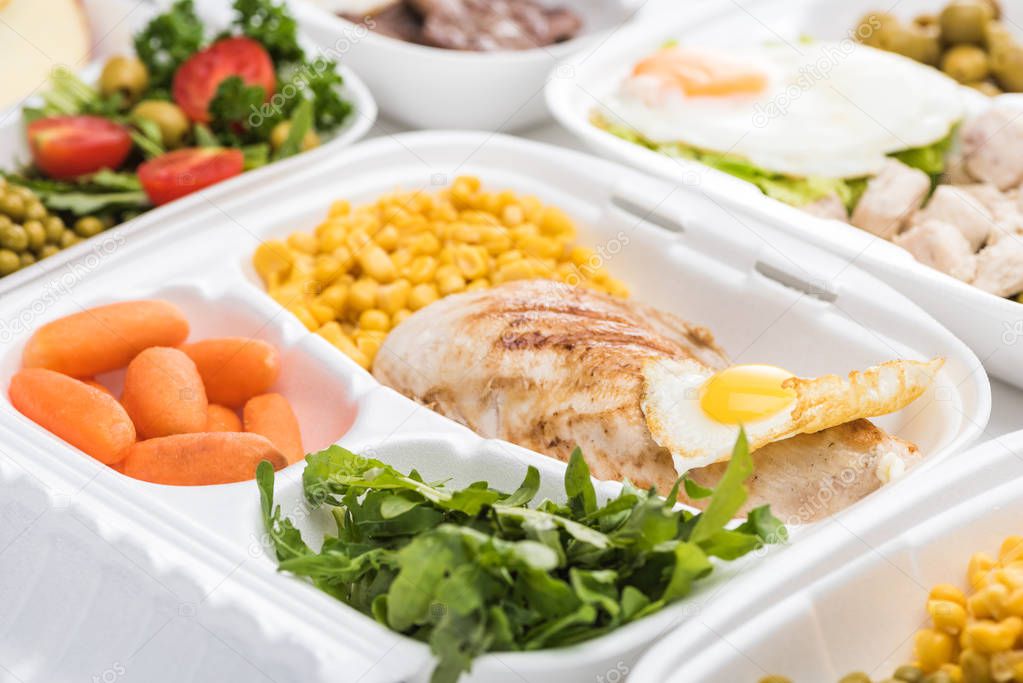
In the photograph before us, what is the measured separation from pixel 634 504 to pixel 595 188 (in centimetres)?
152

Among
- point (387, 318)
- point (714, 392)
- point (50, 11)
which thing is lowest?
point (387, 318)

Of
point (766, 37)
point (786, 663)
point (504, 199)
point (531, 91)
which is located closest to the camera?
point (786, 663)

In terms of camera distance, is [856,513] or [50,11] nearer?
[856,513]

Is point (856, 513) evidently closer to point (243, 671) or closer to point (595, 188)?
point (243, 671)

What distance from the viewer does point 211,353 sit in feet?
8.36

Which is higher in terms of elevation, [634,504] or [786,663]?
[634,504]

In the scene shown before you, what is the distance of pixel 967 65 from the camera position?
3738mm

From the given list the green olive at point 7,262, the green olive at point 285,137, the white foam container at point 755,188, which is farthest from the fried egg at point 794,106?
the green olive at point 7,262

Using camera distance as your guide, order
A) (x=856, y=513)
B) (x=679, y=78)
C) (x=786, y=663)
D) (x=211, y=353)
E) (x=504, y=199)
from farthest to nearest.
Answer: (x=679, y=78) < (x=504, y=199) < (x=211, y=353) < (x=856, y=513) < (x=786, y=663)

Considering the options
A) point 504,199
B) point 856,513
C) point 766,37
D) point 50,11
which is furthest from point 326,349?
point 766,37

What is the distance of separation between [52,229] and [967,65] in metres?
3.01

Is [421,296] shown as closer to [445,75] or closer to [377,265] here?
[377,265]

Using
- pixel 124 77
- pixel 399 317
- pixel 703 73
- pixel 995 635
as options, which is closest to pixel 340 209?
pixel 399 317

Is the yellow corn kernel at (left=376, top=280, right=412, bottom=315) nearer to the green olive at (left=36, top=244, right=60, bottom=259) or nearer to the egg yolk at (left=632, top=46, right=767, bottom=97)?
the green olive at (left=36, top=244, right=60, bottom=259)
